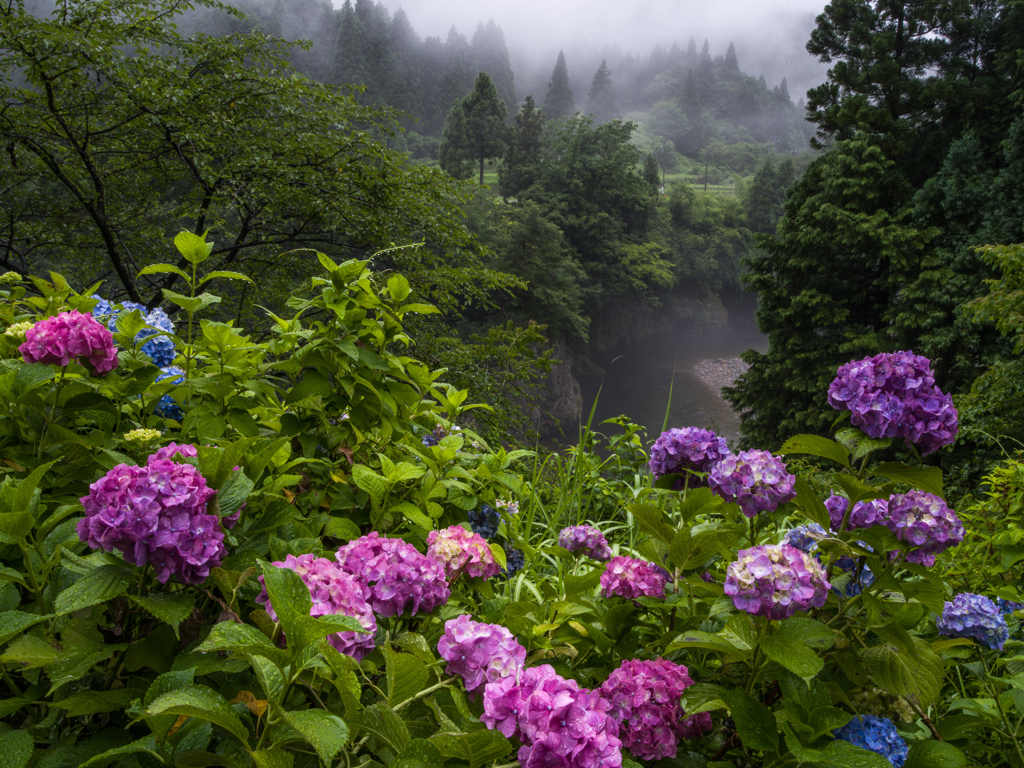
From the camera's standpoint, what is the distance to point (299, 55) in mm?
52094

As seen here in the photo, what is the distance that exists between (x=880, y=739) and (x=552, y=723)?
0.51 metres

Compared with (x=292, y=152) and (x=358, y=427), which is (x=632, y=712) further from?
(x=292, y=152)

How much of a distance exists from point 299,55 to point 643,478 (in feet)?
200

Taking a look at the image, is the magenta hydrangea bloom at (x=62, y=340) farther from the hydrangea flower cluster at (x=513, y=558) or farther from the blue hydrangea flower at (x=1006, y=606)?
the blue hydrangea flower at (x=1006, y=606)

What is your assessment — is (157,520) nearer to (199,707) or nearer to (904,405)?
(199,707)

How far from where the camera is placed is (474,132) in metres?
33.2

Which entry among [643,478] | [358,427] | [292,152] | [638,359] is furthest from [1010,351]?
[638,359]

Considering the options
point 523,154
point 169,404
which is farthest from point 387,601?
point 523,154

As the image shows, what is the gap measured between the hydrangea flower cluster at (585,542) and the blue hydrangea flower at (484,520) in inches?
8.5

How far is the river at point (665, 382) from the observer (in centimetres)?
2572

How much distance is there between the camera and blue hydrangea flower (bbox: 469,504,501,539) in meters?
1.46

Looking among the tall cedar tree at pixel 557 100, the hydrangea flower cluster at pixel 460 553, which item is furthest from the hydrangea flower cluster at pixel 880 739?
the tall cedar tree at pixel 557 100

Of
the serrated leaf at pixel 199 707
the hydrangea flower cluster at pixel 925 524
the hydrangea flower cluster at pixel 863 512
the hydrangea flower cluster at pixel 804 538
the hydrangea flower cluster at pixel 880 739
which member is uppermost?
the hydrangea flower cluster at pixel 925 524

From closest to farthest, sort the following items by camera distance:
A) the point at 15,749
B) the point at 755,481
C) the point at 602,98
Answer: the point at 15,749 < the point at 755,481 < the point at 602,98
